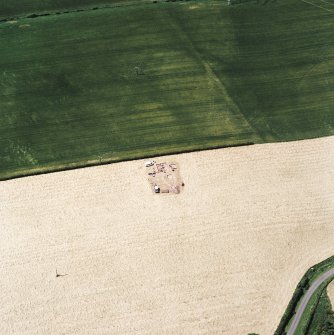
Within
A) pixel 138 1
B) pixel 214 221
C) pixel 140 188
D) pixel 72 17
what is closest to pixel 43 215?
pixel 140 188

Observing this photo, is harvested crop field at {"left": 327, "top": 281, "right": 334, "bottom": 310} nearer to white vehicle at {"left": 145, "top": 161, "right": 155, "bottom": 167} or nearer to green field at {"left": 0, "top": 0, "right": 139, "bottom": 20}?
white vehicle at {"left": 145, "top": 161, "right": 155, "bottom": 167}

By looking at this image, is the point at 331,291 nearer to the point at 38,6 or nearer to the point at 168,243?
the point at 168,243

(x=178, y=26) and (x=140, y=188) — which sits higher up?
(x=178, y=26)

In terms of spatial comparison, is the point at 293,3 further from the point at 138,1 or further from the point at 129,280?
the point at 129,280

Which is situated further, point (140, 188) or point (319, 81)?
point (319, 81)

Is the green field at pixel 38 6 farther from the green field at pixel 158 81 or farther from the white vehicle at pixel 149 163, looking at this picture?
the white vehicle at pixel 149 163
